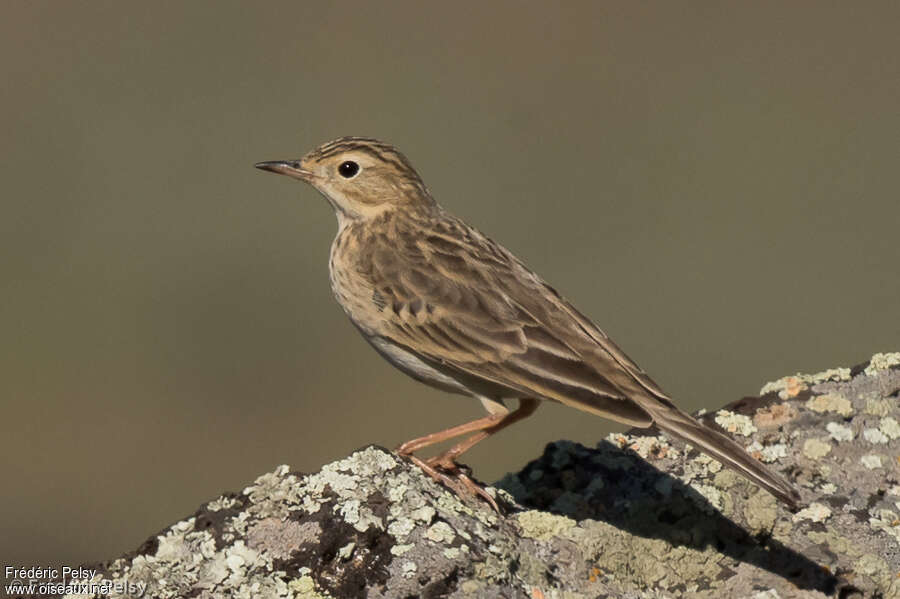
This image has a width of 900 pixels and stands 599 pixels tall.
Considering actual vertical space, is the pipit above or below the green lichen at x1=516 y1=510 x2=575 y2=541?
above

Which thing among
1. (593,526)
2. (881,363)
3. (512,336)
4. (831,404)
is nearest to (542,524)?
(593,526)

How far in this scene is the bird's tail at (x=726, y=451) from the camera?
629 centimetres

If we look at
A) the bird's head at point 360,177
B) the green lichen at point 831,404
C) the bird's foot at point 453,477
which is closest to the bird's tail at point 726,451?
the bird's foot at point 453,477

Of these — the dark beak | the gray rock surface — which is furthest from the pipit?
the gray rock surface

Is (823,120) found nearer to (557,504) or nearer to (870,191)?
(870,191)

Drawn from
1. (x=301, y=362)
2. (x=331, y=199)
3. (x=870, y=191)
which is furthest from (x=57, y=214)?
(x=331, y=199)

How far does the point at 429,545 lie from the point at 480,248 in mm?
2701

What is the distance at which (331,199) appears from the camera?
9086 millimetres

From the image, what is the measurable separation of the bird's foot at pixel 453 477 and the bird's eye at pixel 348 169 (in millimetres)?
2513

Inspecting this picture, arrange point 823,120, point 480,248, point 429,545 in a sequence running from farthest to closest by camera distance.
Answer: point 823,120 → point 480,248 → point 429,545

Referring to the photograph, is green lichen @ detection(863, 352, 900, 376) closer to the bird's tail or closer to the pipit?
the pipit

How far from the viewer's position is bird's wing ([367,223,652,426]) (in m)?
7.03

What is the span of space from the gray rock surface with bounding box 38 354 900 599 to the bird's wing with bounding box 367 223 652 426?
1.34 ft

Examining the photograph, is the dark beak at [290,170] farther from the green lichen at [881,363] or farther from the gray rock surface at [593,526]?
the green lichen at [881,363]
